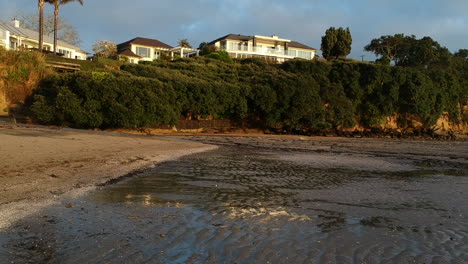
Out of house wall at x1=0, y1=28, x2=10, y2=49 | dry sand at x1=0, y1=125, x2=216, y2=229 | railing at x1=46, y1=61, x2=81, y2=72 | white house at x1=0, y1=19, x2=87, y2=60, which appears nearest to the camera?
dry sand at x1=0, y1=125, x2=216, y2=229

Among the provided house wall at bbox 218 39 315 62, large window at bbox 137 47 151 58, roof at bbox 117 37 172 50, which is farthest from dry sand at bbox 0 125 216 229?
roof at bbox 117 37 172 50

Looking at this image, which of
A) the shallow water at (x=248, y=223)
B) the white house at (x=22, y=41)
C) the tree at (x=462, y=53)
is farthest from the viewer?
the tree at (x=462, y=53)

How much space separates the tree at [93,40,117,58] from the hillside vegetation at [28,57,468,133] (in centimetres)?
2606

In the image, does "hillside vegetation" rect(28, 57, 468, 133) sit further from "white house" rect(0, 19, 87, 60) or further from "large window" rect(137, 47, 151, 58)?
"large window" rect(137, 47, 151, 58)

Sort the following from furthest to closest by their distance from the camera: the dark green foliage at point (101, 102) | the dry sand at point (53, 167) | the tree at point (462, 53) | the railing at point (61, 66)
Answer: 1. the tree at point (462, 53)
2. the railing at point (61, 66)
3. the dark green foliage at point (101, 102)
4. the dry sand at point (53, 167)

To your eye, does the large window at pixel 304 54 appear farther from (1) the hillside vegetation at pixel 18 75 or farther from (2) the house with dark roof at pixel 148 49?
(1) the hillside vegetation at pixel 18 75

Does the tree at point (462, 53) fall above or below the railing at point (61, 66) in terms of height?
above

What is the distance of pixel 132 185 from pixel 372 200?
207 inches

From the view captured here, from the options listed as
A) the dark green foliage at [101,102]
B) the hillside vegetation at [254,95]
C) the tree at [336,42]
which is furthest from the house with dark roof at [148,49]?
the dark green foliage at [101,102]

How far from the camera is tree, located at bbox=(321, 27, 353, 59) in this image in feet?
238

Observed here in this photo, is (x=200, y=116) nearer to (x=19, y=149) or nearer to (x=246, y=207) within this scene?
(x=19, y=149)

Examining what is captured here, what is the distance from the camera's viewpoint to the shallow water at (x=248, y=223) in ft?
15.8

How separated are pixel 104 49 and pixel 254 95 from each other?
38760mm

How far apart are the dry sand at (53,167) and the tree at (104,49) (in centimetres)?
5028
